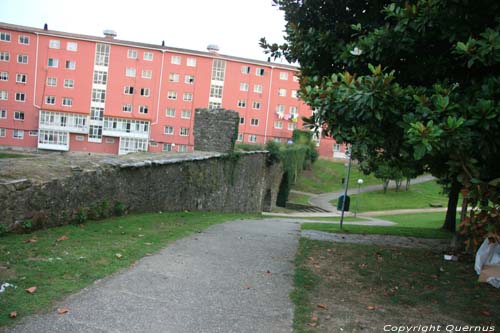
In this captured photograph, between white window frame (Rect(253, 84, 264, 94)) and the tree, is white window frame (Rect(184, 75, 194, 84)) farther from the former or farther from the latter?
the tree

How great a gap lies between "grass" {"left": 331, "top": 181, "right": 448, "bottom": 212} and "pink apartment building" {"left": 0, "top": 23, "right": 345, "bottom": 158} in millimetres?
16869

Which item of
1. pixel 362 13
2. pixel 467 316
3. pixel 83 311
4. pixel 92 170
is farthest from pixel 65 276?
pixel 362 13

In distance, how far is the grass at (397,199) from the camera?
4364 cm

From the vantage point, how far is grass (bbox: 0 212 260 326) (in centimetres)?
432

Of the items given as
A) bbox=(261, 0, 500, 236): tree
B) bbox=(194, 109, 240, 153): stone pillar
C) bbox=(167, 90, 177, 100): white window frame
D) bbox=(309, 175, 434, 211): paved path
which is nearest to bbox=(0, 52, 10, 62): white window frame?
bbox=(167, 90, 177, 100): white window frame

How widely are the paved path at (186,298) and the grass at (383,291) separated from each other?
0.34 metres

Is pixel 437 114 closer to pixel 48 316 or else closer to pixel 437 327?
pixel 437 327

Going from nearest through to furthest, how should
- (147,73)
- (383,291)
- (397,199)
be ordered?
1. (383,291)
2. (397,199)
3. (147,73)

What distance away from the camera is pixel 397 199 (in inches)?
1853

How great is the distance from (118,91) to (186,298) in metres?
55.2

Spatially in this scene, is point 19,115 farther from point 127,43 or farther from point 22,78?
point 127,43

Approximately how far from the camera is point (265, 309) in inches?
190

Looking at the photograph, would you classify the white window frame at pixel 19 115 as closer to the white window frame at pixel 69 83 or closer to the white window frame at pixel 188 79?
the white window frame at pixel 69 83

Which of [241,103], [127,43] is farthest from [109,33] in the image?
[241,103]
